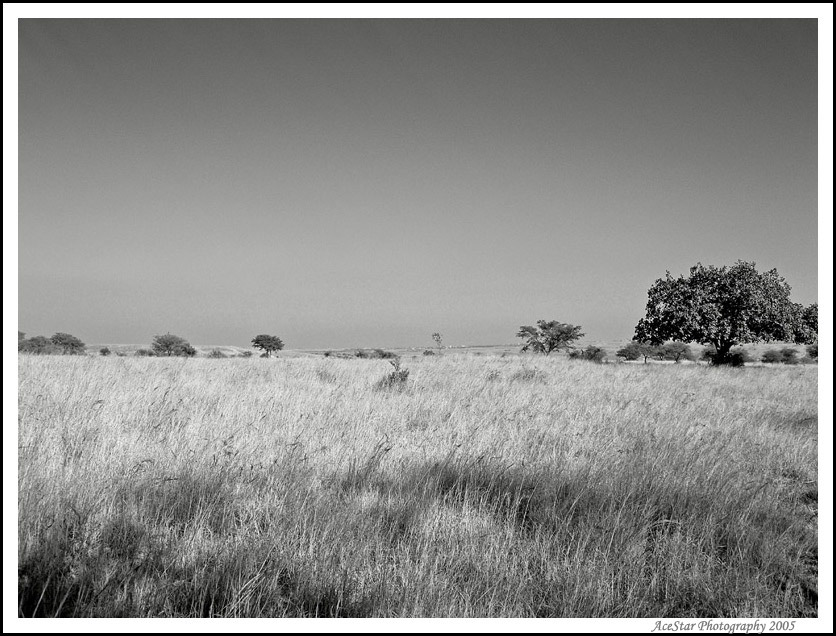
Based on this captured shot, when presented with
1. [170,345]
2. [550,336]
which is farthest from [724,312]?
[170,345]

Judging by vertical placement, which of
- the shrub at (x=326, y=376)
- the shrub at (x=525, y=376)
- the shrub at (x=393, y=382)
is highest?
the shrub at (x=393, y=382)

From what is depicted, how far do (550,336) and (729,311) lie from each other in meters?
16.7

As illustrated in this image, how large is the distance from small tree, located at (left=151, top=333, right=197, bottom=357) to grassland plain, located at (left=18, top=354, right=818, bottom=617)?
44233mm

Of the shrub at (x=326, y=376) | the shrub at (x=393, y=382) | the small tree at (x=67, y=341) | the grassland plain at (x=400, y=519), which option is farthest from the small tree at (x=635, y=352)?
the small tree at (x=67, y=341)

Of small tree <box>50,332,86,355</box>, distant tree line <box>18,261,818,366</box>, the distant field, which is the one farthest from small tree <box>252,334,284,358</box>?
→ distant tree line <box>18,261,818,366</box>

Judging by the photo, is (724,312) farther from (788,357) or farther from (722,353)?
(788,357)

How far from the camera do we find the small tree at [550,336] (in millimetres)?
41688

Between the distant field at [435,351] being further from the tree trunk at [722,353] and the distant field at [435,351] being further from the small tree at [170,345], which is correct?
the tree trunk at [722,353]

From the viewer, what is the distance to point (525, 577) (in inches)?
106

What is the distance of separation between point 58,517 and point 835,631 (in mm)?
4528

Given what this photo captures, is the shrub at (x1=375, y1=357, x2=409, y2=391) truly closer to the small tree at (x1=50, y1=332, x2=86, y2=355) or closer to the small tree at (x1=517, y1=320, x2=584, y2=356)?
the small tree at (x1=517, y1=320, x2=584, y2=356)

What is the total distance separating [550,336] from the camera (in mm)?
42438

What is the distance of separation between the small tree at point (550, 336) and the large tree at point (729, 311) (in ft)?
43.4

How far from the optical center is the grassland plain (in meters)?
2.45
